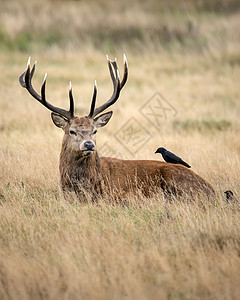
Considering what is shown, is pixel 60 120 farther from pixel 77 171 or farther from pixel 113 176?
pixel 113 176

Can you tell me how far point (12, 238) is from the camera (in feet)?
16.7

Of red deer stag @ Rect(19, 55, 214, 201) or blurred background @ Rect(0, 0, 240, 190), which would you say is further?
blurred background @ Rect(0, 0, 240, 190)

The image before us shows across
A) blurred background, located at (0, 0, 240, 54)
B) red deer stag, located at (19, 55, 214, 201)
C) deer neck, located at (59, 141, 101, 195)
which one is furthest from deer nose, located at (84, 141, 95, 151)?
blurred background, located at (0, 0, 240, 54)

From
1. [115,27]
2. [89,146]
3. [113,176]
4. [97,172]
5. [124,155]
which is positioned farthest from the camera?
[115,27]

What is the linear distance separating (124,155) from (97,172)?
8.17ft

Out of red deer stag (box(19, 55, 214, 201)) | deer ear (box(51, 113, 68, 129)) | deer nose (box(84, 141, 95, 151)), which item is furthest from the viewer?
deer ear (box(51, 113, 68, 129))

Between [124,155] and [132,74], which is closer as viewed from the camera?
[124,155]

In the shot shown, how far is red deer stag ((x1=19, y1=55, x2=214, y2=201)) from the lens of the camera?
623 centimetres

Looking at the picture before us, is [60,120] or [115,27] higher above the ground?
[115,27]

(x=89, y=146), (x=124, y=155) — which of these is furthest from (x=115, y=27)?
(x=89, y=146)

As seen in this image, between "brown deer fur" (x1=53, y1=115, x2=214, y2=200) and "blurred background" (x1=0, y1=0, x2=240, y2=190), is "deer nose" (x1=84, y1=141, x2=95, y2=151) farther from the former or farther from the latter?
"blurred background" (x1=0, y1=0, x2=240, y2=190)

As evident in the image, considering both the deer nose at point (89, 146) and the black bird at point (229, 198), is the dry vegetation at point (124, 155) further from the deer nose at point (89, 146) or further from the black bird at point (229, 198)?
the deer nose at point (89, 146)

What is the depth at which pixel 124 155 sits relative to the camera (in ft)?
29.1

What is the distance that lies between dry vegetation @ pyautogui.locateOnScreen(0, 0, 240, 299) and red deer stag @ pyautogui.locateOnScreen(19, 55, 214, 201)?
0.94ft
